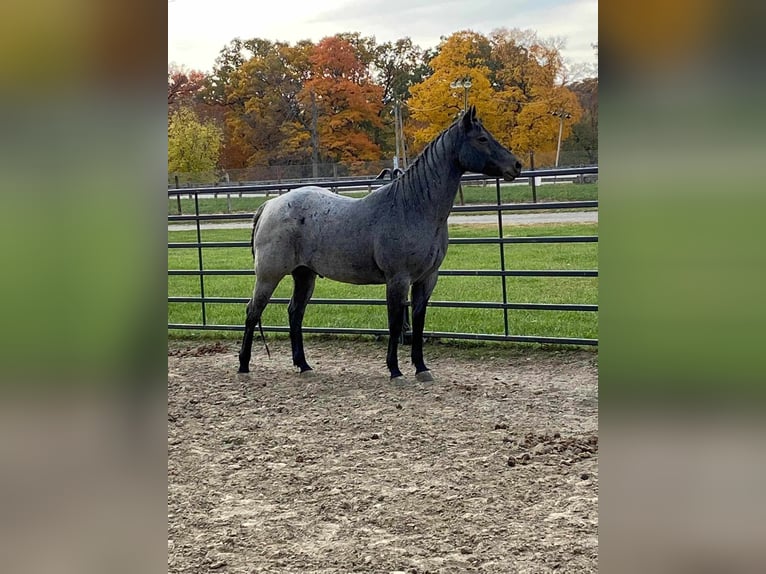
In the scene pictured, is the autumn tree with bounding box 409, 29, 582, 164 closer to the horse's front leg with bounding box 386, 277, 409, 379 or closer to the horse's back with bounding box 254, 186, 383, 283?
the horse's back with bounding box 254, 186, 383, 283

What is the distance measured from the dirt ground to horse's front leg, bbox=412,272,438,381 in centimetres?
12

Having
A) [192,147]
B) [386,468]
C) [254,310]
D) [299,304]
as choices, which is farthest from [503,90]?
[386,468]

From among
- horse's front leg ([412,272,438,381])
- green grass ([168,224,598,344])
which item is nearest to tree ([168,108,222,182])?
green grass ([168,224,598,344])

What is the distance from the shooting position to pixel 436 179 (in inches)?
192

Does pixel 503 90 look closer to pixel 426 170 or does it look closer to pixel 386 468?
pixel 426 170

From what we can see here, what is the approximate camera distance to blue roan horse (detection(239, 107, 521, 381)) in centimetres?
480

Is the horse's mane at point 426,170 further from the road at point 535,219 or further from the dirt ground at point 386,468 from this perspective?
the road at point 535,219

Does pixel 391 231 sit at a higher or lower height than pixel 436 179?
lower

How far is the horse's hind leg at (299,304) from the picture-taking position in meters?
5.29

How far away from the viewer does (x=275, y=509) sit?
2830mm

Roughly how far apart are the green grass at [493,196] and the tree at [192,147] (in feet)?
4.46

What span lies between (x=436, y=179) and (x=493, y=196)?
45.6 feet
